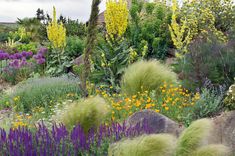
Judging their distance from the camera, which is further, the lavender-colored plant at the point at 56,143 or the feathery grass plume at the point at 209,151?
the lavender-colored plant at the point at 56,143

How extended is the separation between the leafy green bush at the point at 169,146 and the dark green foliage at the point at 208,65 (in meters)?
4.44

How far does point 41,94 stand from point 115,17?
2637 millimetres

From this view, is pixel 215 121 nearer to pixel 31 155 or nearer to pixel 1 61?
pixel 31 155

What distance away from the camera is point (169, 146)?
3943 millimetres

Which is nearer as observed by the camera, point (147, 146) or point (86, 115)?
point (147, 146)

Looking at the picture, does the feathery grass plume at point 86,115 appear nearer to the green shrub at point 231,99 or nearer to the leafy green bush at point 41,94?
the green shrub at point 231,99

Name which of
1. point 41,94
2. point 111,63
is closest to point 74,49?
point 111,63

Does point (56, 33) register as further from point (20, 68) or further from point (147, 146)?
point (147, 146)

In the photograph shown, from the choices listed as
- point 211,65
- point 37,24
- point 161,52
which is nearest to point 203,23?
point 161,52

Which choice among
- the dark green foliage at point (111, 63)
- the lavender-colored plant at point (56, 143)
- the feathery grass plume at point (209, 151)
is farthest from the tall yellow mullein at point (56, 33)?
the feathery grass plume at point (209, 151)

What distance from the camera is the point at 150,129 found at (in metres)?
5.20

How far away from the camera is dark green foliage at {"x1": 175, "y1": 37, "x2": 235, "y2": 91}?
28.3ft

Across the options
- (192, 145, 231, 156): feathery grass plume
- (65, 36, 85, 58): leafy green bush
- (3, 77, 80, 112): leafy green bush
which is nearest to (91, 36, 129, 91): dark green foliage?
(3, 77, 80, 112): leafy green bush

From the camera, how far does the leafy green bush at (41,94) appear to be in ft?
33.9
